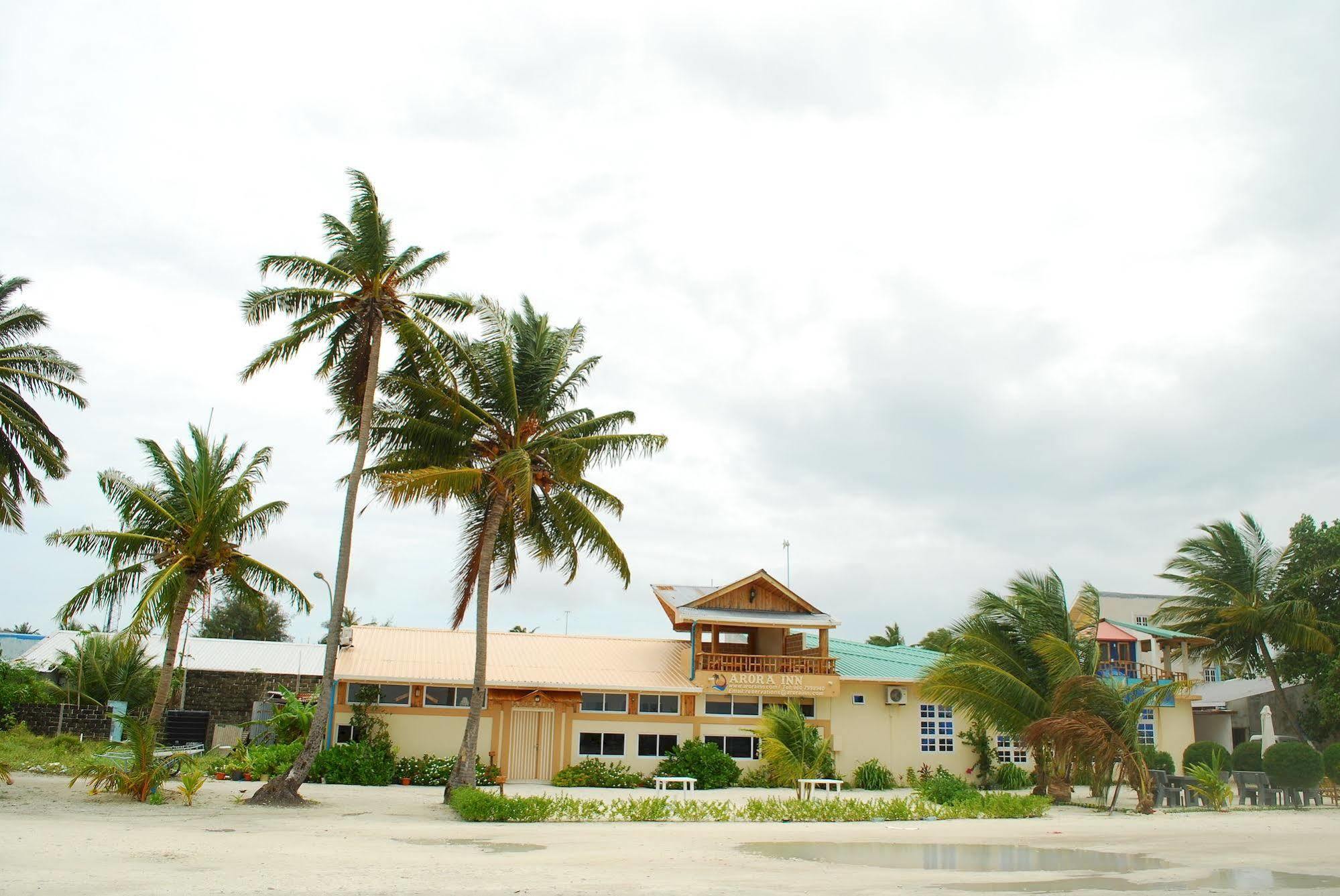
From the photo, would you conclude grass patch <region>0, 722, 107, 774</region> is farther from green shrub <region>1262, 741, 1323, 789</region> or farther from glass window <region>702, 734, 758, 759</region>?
green shrub <region>1262, 741, 1323, 789</region>

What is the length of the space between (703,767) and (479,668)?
8.92 metres

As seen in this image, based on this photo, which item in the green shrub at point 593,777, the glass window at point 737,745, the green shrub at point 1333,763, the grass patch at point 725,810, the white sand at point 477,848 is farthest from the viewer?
the glass window at point 737,745

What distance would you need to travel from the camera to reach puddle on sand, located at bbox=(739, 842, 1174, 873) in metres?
12.6

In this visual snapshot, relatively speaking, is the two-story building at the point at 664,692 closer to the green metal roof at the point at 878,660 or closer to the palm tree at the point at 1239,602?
the green metal roof at the point at 878,660

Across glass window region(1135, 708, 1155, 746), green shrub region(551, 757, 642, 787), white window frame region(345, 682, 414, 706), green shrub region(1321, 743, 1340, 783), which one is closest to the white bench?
green shrub region(551, 757, 642, 787)

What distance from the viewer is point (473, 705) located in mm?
20750

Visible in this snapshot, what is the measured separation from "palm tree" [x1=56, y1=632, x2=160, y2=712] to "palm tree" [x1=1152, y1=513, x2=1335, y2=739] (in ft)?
123

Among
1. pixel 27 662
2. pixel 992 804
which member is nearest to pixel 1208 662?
pixel 992 804

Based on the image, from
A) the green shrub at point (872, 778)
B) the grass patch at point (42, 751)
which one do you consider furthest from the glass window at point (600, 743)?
the grass patch at point (42, 751)

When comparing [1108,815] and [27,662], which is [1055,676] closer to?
[1108,815]

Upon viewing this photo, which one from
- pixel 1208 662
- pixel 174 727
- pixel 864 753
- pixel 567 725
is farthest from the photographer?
pixel 1208 662

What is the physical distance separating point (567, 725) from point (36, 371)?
51.8 ft

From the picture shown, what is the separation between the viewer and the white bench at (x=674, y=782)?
82.2ft

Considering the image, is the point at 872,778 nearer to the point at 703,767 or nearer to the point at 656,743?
the point at 703,767
